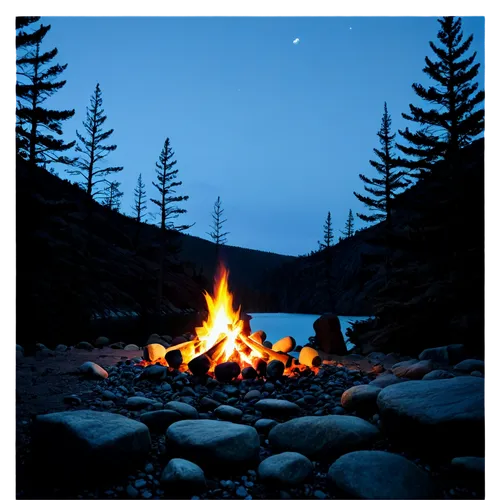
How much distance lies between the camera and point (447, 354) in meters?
6.11

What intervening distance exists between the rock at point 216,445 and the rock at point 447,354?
446cm

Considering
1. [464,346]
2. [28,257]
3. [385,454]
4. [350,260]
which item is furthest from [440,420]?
[350,260]

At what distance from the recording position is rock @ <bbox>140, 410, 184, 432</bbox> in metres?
3.37

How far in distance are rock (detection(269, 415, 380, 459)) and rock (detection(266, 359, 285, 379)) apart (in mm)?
2139

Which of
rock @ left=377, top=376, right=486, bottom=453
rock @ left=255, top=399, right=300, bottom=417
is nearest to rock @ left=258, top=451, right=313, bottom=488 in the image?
rock @ left=377, top=376, right=486, bottom=453

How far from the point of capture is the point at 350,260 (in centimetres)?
2952

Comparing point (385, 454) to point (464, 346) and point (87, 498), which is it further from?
point (464, 346)

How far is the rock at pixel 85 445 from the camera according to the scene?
2.29 m

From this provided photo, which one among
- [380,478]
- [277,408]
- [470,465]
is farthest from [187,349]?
[470,465]

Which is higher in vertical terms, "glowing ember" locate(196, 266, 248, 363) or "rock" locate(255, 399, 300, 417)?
"glowing ember" locate(196, 266, 248, 363)

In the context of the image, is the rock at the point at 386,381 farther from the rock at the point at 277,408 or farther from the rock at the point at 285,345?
the rock at the point at 285,345

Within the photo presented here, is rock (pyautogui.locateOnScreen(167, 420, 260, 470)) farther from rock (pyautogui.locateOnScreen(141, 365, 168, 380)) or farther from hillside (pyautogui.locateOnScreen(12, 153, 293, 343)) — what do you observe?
hillside (pyautogui.locateOnScreen(12, 153, 293, 343))

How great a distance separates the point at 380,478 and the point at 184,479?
1.21m

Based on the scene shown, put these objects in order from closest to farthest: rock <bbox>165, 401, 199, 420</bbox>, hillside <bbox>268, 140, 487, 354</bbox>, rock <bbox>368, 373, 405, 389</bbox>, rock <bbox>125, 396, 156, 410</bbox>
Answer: rock <bbox>165, 401, 199, 420</bbox> → rock <bbox>125, 396, 156, 410</bbox> → rock <bbox>368, 373, 405, 389</bbox> → hillside <bbox>268, 140, 487, 354</bbox>
